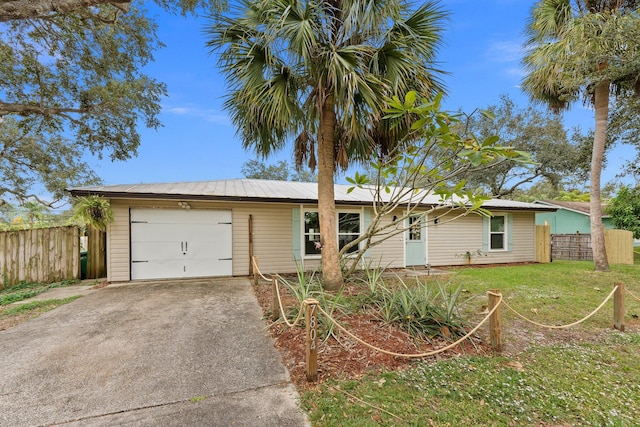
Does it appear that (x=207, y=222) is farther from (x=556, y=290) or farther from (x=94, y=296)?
(x=556, y=290)

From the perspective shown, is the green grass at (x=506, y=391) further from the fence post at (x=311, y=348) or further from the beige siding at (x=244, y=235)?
the beige siding at (x=244, y=235)

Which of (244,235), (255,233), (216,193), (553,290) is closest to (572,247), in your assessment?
(553,290)

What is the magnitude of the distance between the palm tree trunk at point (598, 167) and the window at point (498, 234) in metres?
2.85

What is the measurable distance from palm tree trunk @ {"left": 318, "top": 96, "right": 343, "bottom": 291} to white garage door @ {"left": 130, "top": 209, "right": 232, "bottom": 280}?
12.3 feet

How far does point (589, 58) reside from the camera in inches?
278

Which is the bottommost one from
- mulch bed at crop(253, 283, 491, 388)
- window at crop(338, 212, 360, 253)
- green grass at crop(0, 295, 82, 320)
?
green grass at crop(0, 295, 82, 320)

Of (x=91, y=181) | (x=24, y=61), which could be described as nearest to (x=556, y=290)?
(x=24, y=61)

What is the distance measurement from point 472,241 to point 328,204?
7993mm

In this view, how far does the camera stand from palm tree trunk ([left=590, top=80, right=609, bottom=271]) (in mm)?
8445

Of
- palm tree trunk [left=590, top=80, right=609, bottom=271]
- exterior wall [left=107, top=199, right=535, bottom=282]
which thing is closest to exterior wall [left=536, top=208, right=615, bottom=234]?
exterior wall [left=107, top=199, right=535, bottom=282]

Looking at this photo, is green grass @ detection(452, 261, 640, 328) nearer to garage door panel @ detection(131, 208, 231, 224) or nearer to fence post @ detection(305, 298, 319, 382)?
fence post @ detection(305, 298, 319, 382)

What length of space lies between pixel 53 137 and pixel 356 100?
535 inches

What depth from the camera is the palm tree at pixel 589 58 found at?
22.0 feet

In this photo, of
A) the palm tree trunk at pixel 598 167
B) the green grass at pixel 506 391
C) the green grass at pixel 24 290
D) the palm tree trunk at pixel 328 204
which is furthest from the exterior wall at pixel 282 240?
the palm tree trunk at pixel 598 167
